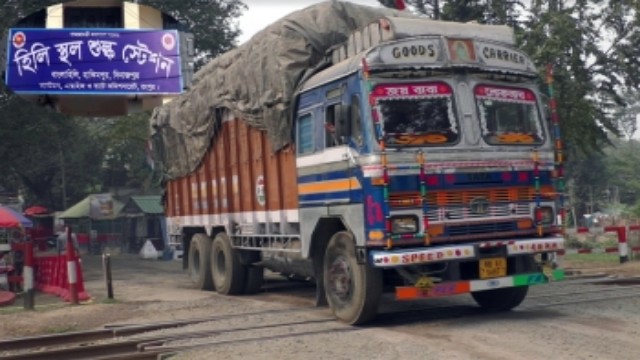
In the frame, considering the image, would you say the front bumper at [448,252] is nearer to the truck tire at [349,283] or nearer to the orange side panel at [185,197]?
the truck tire at [349,283]

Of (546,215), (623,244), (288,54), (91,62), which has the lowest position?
(623,244)

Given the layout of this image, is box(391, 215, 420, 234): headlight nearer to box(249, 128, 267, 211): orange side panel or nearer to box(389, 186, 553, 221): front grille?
box(389, 186, 553, 221): front grille

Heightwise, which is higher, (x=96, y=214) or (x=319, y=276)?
(x=96, y=214)

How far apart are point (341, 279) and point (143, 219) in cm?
3113

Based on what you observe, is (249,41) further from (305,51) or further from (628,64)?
(628,64)

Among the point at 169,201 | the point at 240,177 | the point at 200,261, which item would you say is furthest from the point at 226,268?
the point at 169,201

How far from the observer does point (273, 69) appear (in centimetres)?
1079

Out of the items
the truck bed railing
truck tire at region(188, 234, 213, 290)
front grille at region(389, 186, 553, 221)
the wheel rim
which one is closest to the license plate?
→ front grille at region(389, 186, 553, 221)

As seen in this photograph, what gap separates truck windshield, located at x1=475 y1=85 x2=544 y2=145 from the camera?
29.2 feet

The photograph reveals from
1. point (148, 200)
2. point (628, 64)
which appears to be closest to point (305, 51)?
point (628, 64)

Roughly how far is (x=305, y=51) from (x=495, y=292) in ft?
14.5

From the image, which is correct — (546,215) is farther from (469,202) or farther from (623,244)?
(623,244)

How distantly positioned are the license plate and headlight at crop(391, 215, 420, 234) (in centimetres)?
105

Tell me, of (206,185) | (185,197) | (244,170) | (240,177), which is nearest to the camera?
(244,170)
